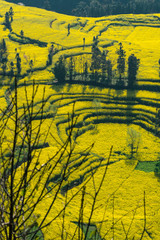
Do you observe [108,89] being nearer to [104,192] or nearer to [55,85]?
[55,85]

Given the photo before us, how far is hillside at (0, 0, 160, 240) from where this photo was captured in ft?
179

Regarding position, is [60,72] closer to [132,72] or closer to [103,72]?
[103,72]

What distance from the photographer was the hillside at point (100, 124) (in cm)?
5456

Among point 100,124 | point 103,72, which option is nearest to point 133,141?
point 100,124

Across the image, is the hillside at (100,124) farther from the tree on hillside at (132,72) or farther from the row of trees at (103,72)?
the tree on hillside at (132,72)

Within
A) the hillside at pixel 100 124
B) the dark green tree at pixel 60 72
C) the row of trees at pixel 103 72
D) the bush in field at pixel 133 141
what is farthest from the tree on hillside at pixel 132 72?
the bush in field at pixel 133 141

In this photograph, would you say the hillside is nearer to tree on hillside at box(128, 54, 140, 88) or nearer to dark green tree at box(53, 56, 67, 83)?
dark green tree at box(53, 56, 67, 83)

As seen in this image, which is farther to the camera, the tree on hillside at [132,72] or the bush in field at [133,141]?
the tree on hillside at [132,72]

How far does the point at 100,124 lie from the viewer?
90.8 meters

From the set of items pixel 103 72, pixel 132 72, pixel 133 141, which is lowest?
pixel 133 141

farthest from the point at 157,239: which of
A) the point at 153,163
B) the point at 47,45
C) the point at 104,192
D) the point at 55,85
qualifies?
the point at 47,45

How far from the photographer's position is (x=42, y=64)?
132500mm

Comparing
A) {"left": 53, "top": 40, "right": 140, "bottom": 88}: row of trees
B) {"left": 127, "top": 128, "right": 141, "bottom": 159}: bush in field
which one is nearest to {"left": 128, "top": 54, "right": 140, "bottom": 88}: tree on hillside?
{"left": 53, "top": 40, "right": 140, "bottom": 88}: row of trees

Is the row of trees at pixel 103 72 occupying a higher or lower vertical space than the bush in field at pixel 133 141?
higher
